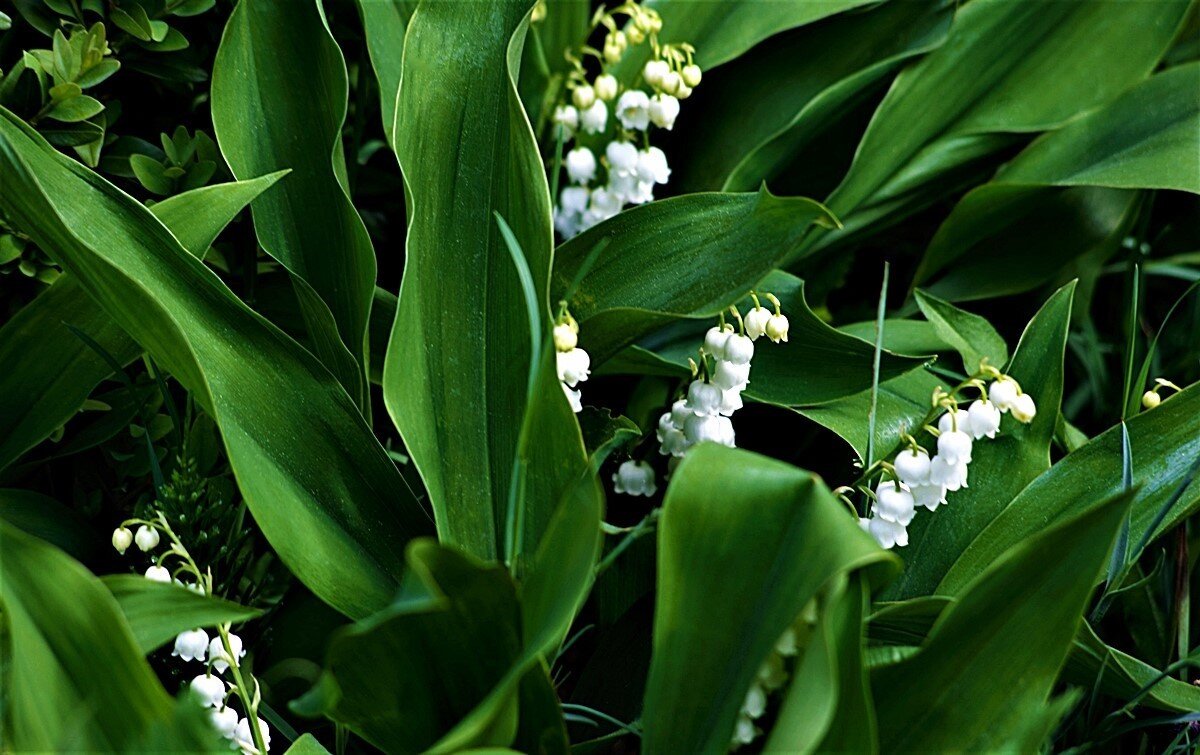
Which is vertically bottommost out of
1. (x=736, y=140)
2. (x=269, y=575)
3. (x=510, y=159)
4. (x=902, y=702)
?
(x=269, y=575)

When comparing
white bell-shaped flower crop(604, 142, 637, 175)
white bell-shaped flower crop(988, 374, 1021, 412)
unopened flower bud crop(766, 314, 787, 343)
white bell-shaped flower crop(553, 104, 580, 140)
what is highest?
white bell-shaped flower crop(553, 104, 580, 140)

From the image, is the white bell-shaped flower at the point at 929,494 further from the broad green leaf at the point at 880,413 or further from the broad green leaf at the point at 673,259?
the broad green leaf at the point at 673,259

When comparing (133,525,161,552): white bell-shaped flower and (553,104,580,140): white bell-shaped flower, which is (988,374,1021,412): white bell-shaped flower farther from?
(133,525,161,552): white bell-shaped flower

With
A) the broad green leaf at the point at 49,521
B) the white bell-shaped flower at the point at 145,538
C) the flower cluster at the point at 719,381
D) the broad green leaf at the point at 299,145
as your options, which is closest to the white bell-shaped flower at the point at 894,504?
the flower cluster at the point at 719,381

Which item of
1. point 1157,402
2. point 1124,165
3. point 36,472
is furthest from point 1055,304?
point 36,472

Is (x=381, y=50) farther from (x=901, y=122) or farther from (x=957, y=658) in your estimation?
(x=957, y=658)

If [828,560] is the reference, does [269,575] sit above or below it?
below

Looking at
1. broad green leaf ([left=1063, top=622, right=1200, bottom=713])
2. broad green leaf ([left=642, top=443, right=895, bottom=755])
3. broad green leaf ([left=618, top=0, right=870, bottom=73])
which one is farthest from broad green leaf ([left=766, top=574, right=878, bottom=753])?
broad green leaf ([left=618, top=0, right=870, bottom=73])
